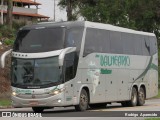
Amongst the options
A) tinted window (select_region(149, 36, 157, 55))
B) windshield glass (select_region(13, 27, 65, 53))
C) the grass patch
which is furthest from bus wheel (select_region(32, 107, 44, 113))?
tinted window (select_region(149, 36, 157, 55))

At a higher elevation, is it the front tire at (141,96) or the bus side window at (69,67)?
the bus side window at (69,67)

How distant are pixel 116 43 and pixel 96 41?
91.1 inches

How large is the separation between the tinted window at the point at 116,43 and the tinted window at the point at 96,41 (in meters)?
0.47

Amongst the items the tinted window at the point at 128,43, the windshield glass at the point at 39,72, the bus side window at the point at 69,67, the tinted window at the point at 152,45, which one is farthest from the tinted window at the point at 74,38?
the tinted window at the point at 152,45

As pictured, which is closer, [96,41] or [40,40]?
[40,40]

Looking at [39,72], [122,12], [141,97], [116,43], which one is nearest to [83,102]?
[39,72]

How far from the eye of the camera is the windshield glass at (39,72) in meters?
24.1

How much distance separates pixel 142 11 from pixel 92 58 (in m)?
42.5

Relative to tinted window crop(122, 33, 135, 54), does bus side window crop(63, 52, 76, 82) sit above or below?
below

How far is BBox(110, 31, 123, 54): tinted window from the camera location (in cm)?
2851

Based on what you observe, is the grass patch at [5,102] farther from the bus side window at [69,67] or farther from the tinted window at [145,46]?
the bus side window at [69,67]

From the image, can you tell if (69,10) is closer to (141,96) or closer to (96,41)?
(141,96)

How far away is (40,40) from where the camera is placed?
24688 millimetres

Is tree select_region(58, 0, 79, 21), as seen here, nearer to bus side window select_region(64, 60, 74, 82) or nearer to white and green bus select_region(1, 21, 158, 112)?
white and green bus select_region(1, 21, 158, 112)
